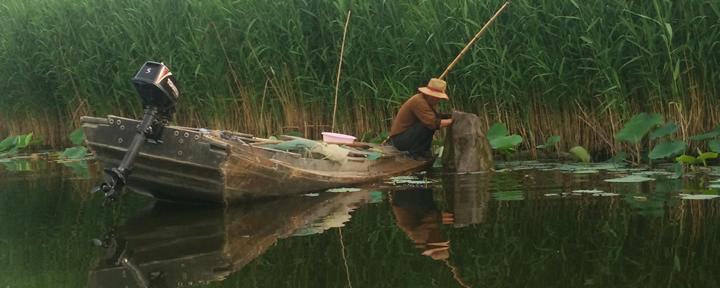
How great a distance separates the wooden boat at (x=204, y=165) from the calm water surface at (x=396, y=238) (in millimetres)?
153

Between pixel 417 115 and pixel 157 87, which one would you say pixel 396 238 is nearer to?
pixel 157 87

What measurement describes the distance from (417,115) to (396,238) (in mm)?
3385

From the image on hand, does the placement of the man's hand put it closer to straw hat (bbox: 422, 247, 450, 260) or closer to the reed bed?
the reed bed

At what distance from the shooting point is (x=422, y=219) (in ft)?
20.5

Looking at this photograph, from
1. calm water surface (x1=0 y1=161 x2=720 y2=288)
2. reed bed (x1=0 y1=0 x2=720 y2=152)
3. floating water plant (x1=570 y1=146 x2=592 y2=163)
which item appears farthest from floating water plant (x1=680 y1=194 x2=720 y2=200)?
floating water plant (x1=570 y1=146 x2=592 y2=163)

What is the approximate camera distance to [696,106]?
8828 millimetres

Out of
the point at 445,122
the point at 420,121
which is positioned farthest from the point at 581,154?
the point at 420,121

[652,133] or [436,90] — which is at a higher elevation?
[436,90]

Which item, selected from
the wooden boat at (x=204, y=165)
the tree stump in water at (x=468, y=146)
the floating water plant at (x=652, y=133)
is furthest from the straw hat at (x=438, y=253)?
the tree stump in water at (x=468, y=146)

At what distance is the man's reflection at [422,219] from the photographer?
5.23m

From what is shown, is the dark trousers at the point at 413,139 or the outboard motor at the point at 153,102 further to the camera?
the dark trousers at the point at 413,139

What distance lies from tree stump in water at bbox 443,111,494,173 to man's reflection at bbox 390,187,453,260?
1.20 meters

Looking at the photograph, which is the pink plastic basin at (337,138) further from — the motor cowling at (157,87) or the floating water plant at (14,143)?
the floating water plant at (14,143)

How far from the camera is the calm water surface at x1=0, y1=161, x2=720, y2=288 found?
4602mm
